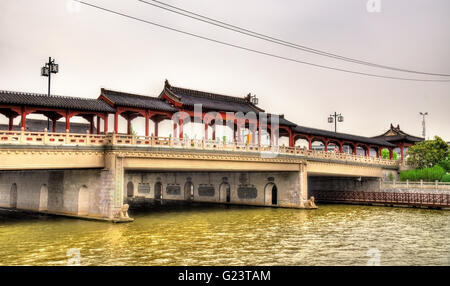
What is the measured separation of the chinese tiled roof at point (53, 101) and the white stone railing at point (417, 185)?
29771 millimetres

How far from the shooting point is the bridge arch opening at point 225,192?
41.6 m

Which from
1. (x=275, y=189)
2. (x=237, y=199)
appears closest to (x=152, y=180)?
(x=237, y=199)

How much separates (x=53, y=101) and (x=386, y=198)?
3121 centimetres

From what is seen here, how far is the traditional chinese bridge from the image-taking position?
24812mm

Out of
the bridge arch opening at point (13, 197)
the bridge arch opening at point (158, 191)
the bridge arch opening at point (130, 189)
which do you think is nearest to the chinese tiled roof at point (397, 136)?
the bridge arch opening at point (158, 191)

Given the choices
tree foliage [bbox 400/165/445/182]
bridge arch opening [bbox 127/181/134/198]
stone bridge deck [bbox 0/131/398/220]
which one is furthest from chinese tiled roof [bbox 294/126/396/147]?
bridge arch opening [bbox 127/181/134/198]

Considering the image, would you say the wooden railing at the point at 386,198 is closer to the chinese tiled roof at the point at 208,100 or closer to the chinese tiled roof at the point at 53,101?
the chinese tiled roof at the point at 208,100

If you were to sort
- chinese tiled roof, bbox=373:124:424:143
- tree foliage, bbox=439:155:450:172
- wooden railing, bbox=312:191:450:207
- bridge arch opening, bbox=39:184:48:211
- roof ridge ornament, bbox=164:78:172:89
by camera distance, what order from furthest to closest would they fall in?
chinese tiled roof, bbox=373:124:424:143 < tree foliage, bbox=439:155:450:172 < wooden railing, bbox=312:191:450:207 < roof ridge ornament, bbox=164:78:172:89 < bridge arch opening, bbox=39:184:48:211

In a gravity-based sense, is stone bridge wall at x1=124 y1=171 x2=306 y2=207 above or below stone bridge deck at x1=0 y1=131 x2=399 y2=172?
below

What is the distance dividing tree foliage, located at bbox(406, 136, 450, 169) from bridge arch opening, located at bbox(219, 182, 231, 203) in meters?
23.5

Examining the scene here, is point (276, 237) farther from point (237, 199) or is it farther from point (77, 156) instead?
point (237, 199)

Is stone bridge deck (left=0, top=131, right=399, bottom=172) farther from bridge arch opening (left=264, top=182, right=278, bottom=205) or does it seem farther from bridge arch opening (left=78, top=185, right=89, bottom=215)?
bridge arch opening (left=264, top=182, right=278, bottom=205)

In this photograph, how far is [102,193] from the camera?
26031 mm

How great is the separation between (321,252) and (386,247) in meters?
3.28
